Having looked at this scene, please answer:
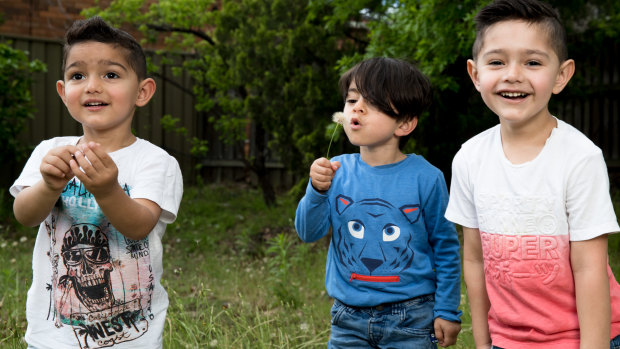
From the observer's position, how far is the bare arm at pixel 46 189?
5.64ft

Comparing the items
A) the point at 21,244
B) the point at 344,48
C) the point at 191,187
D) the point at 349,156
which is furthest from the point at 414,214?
the point at 191,187

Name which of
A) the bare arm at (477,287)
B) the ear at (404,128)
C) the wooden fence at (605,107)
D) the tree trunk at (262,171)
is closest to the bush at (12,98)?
the tree trunk at (262,171)

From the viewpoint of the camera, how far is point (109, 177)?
1714 mm

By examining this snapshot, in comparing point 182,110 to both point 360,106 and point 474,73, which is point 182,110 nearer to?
point 360,106

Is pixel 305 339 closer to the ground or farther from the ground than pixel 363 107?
closer to the ground

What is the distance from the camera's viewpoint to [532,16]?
174cm

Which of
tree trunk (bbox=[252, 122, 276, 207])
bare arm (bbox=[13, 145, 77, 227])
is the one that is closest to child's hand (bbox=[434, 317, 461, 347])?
bare arm (bbox=[13, 145, 77, 227])

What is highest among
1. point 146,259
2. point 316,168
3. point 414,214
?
point 316,168

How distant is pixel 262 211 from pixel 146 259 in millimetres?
5494

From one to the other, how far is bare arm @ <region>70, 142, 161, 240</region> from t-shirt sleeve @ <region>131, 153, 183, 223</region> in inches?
1.1

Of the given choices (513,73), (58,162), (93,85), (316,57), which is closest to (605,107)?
(316,57)

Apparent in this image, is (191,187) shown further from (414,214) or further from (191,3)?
(414,214)

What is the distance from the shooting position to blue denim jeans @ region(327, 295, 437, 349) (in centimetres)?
212

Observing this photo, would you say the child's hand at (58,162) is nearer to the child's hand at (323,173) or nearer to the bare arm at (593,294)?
the child's hand at (323,173)
